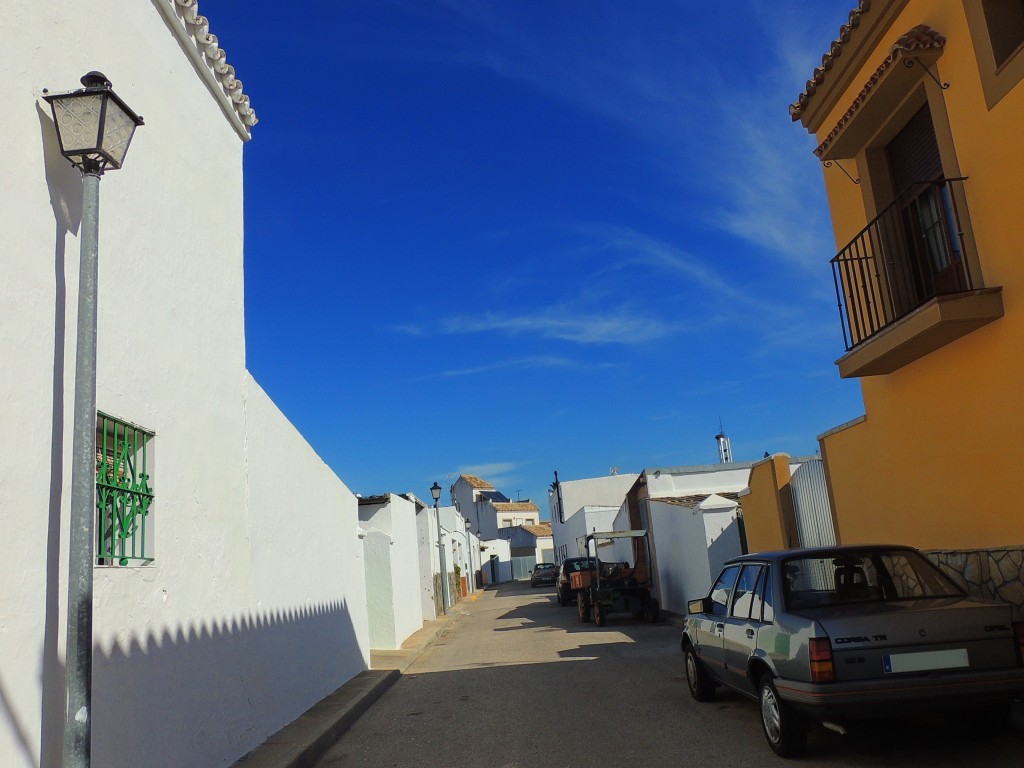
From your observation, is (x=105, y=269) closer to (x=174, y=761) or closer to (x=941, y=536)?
(x=174, y=761)

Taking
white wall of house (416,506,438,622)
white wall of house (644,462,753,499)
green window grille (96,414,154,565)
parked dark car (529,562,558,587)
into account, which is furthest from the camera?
parked dark car (529,562,558,587)

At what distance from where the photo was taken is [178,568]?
6059mm

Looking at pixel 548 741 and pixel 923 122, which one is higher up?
pixel 923 122

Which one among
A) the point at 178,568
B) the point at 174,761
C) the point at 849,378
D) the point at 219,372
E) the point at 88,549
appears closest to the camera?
the point at 88,549

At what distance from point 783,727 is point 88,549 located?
462cm

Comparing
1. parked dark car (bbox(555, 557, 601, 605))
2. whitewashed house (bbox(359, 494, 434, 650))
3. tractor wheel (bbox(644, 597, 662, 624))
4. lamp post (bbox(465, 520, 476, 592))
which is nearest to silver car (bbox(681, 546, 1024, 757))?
whitewashed house (bbox(359, 494, 434, 650))

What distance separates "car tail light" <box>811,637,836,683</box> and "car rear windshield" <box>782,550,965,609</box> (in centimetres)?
66

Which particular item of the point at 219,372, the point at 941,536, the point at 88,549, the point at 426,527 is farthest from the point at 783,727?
the point at 426,527

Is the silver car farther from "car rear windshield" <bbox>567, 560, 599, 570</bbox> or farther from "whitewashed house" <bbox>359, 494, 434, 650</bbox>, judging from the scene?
"car rear windshield" <bbox>567, 560, 599, 570</bbox>

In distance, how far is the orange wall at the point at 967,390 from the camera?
6656 millimetres

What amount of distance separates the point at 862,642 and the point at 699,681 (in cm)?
326

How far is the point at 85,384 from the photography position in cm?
398

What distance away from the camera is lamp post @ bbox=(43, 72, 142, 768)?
3.77m

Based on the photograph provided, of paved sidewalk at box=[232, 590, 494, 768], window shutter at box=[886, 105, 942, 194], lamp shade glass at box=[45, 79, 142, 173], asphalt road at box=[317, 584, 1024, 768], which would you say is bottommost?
asphalt road at box=[317, 584, 1024, 768]
